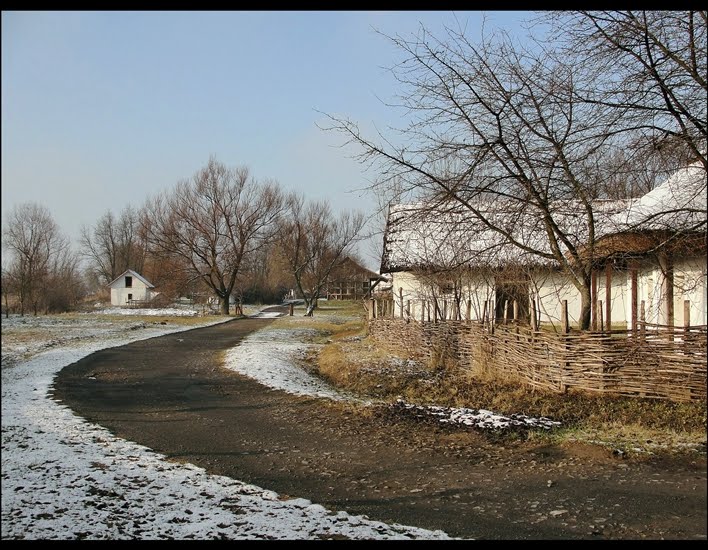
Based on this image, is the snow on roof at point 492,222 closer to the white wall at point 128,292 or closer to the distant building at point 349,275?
the distant building at point 349,275

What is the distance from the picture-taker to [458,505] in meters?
5.60

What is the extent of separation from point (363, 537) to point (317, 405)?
6.20 m

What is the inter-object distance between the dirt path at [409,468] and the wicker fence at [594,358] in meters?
1.65

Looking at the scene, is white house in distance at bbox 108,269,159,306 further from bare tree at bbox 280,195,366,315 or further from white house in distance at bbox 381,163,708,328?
white house in distance at bbox 381,163,708,328

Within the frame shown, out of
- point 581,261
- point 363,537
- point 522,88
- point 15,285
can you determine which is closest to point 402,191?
point 522,88

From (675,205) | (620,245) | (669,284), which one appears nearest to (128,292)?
(620,245)

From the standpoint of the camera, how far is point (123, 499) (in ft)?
18.9

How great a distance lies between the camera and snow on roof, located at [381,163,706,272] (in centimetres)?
724

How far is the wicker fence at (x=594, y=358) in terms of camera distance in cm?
819

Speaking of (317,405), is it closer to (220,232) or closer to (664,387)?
(664,387)

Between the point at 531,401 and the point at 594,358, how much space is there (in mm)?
1225

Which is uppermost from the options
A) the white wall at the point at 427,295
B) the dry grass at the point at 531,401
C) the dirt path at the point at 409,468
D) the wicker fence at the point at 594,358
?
the white wall at the point at 427,295

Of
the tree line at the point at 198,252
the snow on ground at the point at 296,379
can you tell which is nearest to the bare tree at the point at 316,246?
the tree line at the point at 198,252

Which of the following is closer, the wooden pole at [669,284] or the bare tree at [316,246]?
the wooden pole at [669,284]
